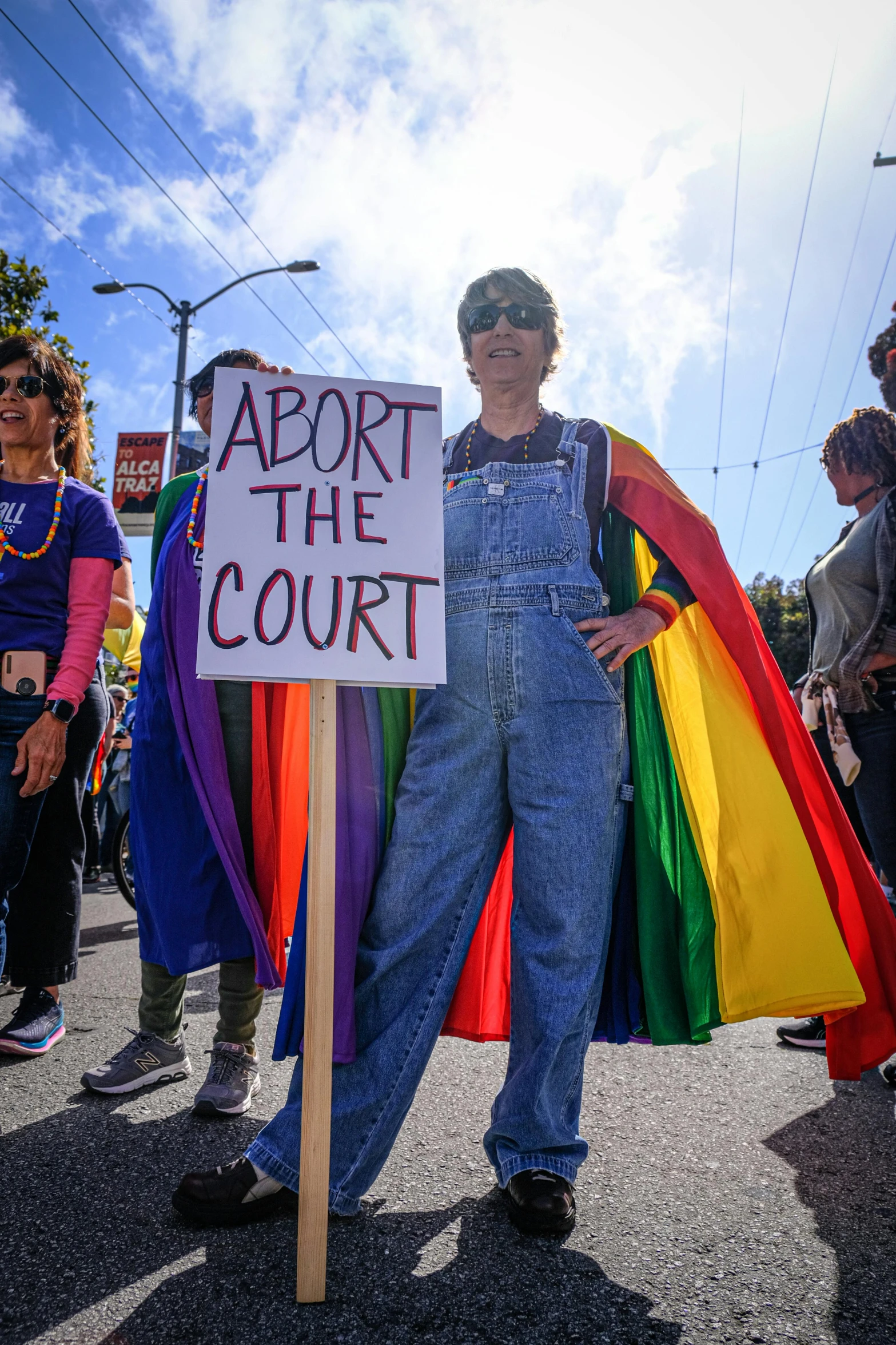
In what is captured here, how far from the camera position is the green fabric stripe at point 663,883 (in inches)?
76.2

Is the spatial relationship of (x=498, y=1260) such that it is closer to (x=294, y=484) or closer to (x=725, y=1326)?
(x=725, y=1326)

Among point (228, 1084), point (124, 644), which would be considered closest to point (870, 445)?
point (228, 1084)

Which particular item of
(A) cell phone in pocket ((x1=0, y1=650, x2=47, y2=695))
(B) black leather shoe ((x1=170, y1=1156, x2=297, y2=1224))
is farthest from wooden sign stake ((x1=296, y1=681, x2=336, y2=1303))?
(A) cell phone in pocket ((x1=0, y1=650, x2=47, y2=695))

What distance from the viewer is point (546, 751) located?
1.85m

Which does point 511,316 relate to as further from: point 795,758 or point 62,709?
point 62,709

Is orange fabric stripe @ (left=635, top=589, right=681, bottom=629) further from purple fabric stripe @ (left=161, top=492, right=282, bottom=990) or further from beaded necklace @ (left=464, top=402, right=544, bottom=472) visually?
purple fabric stripe @ (left=161, top=492, right=282, bottom=990)

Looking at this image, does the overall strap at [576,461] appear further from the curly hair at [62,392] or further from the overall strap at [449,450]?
the curly hair at [62,392]

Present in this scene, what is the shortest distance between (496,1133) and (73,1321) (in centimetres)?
82

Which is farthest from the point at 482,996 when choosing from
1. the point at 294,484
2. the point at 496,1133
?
the point at 294,484

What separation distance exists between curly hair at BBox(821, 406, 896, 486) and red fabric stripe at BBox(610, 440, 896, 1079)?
121cm

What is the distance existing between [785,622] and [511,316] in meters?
34.8

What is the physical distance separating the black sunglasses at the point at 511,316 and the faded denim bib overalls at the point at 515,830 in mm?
434

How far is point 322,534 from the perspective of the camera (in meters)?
1.67

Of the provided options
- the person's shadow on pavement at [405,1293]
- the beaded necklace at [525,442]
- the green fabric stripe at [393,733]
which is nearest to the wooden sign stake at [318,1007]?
the person's shadow on pavement at [405,1293]
